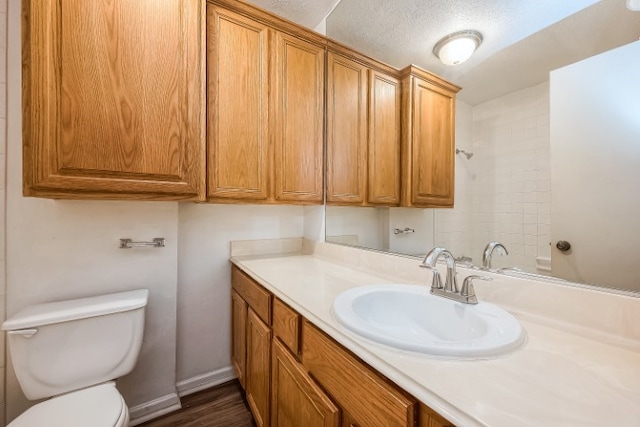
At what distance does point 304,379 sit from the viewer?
819 millimetres

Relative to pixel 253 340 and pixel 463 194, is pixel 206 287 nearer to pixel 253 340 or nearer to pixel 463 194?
pixel 253 340

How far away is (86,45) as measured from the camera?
991mm

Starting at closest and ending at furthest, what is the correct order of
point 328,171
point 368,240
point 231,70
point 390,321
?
point 390,321 → point 231,70 → point 368,240 → point 328,171

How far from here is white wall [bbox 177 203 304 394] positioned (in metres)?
1.58

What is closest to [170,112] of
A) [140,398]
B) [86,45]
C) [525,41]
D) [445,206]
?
[86,45]

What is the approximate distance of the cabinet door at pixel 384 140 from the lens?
4.41 ft

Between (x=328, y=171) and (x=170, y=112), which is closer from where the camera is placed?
(x=170, y=112)

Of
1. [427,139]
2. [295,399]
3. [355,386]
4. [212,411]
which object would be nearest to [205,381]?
[212,411]

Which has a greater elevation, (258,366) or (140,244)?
(140,244)

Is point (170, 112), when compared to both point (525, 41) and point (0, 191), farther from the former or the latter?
point (525, 41)

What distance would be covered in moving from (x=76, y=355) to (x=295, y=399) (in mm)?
990

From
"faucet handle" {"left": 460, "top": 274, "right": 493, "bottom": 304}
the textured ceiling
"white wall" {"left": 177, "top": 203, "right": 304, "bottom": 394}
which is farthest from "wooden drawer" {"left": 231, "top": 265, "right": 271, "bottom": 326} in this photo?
the textured ceiling

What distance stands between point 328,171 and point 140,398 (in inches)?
65.9

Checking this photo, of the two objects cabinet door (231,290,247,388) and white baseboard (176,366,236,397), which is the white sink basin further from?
white baseboard (176,366,236,397)
